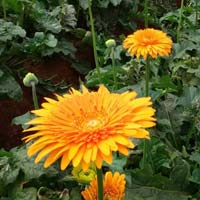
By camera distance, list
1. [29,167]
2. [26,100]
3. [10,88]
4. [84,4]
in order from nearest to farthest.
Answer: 1. [29,167]
2. [10,88]
3. [26,100]
4. [84,4]

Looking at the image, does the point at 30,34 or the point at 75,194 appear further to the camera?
the point at 30,34

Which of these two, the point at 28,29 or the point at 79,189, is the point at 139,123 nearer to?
the point at 79,189

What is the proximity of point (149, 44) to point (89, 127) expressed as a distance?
A: 53 cm

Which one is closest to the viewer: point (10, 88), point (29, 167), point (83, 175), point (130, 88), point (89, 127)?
point (89, 127)

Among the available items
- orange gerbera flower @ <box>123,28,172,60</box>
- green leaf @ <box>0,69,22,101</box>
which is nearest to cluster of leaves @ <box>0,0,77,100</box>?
green leaf @ <box>0,69,22,101</box>

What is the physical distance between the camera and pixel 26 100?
232 centimetres

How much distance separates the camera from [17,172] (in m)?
1.49

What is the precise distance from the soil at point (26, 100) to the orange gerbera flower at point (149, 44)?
2.49ft

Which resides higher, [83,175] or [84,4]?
[84,4]

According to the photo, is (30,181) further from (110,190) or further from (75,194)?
(110,190)

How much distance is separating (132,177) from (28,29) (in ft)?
4.35

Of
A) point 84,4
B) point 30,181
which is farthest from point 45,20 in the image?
point 30,181

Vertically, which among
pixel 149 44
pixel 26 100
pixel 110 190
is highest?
pixel 149 44

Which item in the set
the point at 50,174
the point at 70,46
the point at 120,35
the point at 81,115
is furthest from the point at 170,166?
the point at 120,35
